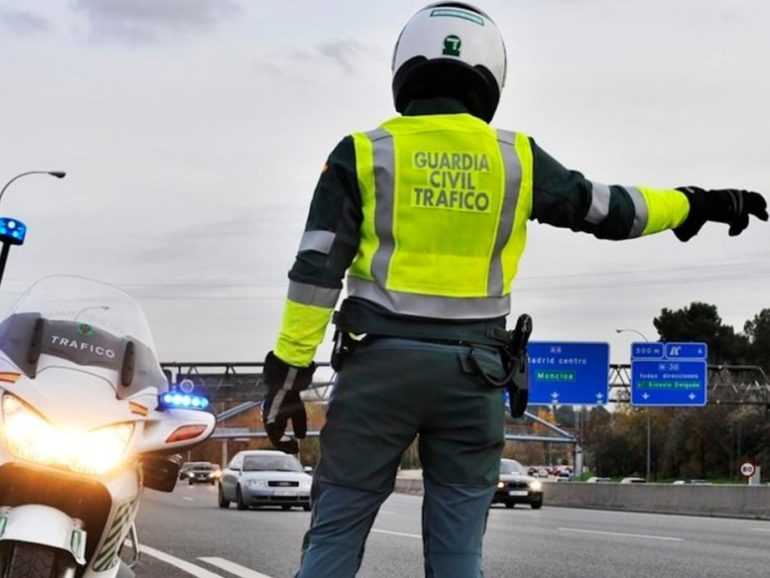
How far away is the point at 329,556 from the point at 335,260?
0.79m

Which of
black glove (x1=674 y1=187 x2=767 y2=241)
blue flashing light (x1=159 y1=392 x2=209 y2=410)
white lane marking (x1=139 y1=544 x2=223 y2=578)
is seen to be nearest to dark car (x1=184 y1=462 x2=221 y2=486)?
white lane marking (x1=139 y1=544 x2=223 y2=578)

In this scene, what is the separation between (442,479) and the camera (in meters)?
3.77

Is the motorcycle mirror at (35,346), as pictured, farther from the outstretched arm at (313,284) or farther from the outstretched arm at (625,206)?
the outstretched arm at (625,206)

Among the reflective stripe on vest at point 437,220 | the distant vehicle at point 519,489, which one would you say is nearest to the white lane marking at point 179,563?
the reflective stripe on vest at point 437,220

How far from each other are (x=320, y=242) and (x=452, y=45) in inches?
29.4

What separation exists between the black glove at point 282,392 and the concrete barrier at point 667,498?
957 inches

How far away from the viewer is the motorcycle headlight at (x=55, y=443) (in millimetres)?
4402

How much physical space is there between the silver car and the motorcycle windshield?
19534mm

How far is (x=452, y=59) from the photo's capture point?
13.3 feet

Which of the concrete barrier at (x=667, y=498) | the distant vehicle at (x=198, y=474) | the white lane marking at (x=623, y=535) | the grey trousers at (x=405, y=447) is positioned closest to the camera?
the grey trousers at (x=405, y=447)

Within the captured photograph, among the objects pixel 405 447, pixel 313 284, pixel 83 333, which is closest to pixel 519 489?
pixel 83 333

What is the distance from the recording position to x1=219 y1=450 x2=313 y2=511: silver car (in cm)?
2453

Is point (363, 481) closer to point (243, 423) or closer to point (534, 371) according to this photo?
point (534, 371)

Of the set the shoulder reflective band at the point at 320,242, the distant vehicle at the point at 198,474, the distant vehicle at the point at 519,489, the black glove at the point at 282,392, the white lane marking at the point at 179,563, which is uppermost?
the distant vehicle at the point at 198,474
